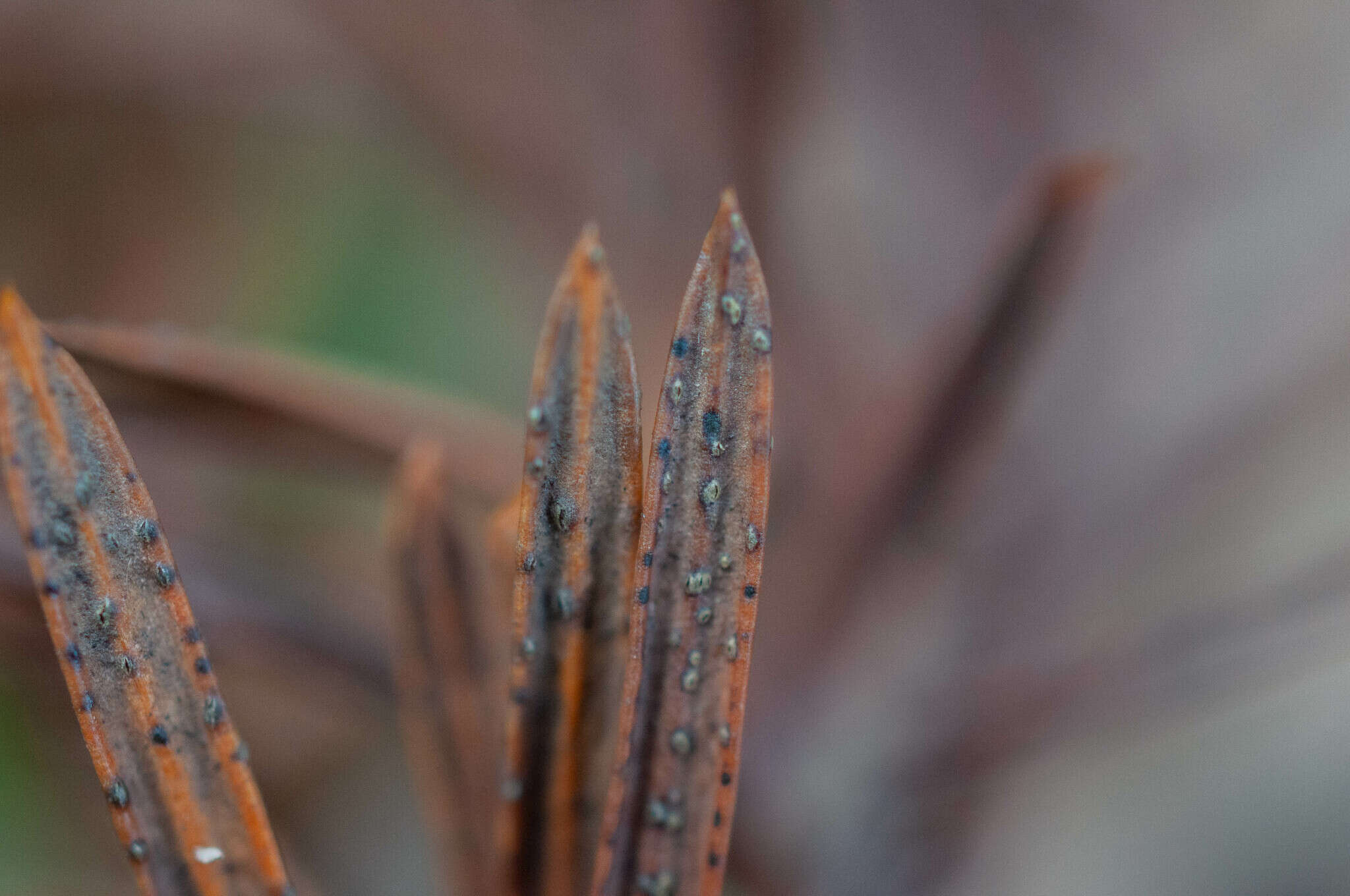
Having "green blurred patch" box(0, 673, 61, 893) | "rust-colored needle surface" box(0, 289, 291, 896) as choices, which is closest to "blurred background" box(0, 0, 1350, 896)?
"green blurred patch" box(0, 673, 61, 893)

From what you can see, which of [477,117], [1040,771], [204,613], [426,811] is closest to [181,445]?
[204,613]

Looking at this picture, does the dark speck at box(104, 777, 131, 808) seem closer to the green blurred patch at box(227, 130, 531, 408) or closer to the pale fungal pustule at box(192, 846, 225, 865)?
the pale fungal pustule at box(192, 846, 225, 865)

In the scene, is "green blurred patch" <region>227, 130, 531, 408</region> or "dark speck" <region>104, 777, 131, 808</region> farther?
"green blurred patch" <region>227, 130, 531, 408</region>

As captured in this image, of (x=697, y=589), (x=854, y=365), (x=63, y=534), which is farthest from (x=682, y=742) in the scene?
(x=854, y=365)

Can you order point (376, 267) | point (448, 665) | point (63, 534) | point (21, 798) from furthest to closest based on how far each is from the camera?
point (376, 267) → point (21, 798) → point (448, 665) → point (63, 534)

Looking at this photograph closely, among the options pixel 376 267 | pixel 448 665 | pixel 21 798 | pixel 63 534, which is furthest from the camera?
pixel 376 267

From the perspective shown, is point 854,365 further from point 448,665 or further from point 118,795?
point 118,795

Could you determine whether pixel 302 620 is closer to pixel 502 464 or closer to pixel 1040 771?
pixel 502 464
